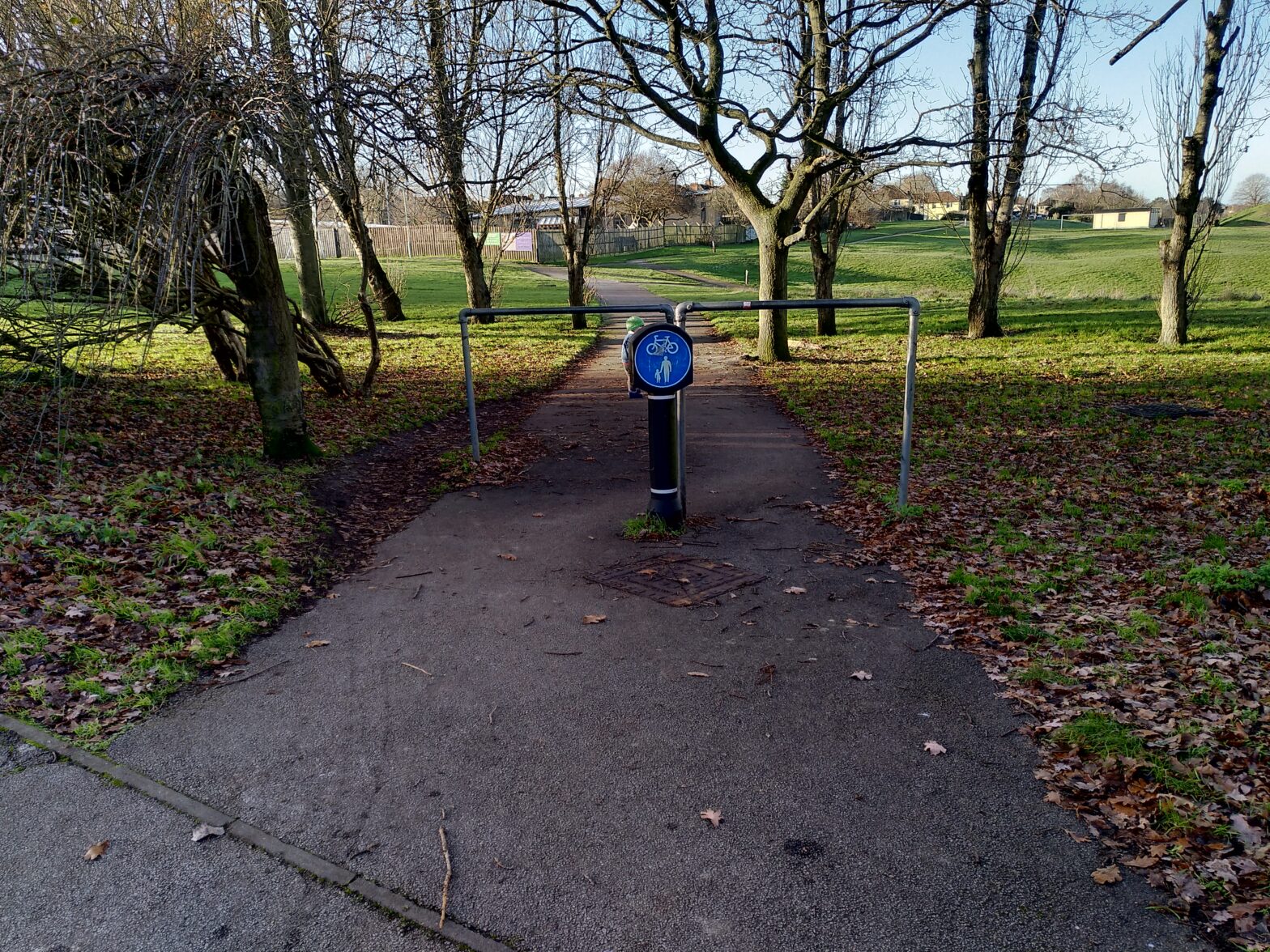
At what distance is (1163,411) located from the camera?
36.1 feet

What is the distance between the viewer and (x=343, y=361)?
16.0 metres

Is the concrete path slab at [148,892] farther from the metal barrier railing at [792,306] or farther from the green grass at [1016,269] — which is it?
the green grass at [1016,269]

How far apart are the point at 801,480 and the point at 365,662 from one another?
5.24 m

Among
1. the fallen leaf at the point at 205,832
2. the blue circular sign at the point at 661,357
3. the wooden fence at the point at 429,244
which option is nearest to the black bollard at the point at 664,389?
the blue circular sign at the point at 661,357

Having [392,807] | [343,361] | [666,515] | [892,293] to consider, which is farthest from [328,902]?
[892,293]

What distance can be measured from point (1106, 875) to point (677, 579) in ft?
11.0

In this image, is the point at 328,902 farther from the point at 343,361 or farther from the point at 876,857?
the point at 343,361

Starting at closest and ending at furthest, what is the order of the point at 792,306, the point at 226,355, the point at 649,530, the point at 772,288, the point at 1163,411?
the point at 792,306 → the point at 649,530 → the point at 1163,411 → the point at 226,355 → the point at 772,288

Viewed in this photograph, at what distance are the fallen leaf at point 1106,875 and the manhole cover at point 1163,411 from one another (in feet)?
31.2

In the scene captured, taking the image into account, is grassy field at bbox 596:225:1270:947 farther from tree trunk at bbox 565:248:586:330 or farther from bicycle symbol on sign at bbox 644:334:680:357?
tree trunk at bbox 565:248:586:330

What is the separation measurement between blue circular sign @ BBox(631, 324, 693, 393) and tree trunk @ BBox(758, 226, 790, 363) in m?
9.85

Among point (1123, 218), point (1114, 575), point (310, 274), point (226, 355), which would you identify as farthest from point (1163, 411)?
point (1123, 218)

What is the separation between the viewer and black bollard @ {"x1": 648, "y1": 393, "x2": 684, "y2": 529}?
21.6ft

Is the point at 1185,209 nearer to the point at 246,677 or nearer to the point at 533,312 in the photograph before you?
the point at 533,312
